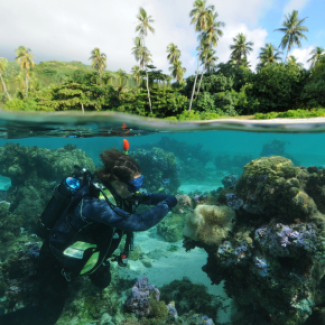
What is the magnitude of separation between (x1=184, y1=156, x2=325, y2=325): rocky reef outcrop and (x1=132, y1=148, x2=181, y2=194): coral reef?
696cm

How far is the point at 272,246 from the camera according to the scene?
149 inches

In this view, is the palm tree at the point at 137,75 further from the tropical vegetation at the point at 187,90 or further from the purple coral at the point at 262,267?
the purple coral at the point at 262,267

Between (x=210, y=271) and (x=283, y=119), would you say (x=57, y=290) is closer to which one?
(x=210, y=271)

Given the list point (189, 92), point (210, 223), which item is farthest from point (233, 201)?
point (189, 92)

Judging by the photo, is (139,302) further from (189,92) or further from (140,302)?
(189,92)

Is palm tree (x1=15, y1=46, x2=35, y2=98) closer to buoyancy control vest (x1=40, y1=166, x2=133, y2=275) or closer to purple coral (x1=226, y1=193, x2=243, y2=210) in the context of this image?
buoyancy control vest (x1=40, y1=166, x2=133, y2=275)

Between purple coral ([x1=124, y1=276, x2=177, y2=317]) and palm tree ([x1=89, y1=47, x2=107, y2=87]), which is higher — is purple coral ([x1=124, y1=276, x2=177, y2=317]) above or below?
below

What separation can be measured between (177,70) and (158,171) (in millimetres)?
16979

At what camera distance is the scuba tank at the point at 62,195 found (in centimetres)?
347

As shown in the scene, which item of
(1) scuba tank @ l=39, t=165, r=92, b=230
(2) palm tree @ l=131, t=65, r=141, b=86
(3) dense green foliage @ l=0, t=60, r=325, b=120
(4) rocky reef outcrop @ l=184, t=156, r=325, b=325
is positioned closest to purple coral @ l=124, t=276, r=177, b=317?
(4) rocky reef outcrop @ l=184, t=156, r=325, b=325

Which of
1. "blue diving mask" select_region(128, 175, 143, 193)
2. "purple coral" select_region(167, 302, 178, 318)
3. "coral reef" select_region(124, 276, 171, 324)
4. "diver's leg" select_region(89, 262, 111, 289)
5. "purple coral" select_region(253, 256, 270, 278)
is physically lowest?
"purple coral" select_region(167, 302, 178, 318)

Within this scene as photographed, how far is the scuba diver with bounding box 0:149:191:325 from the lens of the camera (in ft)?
9.49

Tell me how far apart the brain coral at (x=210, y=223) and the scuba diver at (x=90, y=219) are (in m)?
1.53

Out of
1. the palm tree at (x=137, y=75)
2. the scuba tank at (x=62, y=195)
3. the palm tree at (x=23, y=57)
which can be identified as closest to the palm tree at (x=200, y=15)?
the palm tree at (x=137, y=75)
